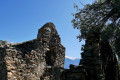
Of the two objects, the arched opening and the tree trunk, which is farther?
the arched opening

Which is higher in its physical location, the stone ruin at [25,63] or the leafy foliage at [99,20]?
the leafy foliage at [99,20]

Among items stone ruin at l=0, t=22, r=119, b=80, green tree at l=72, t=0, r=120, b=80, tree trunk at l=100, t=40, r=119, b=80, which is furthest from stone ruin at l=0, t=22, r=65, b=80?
tree trunk at l=100, t=40, r=119, b=80

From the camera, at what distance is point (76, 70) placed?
6348mm

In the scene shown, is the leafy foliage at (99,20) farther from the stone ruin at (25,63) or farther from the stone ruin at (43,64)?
the stone ruin at (25,63)

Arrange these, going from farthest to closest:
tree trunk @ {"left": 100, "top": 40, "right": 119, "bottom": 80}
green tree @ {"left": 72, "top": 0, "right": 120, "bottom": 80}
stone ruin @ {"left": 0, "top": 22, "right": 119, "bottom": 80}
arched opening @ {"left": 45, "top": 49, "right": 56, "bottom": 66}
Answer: arched opening @ {"left": 45, "top": 49, "right": 56, "bottom": 66}, tree trunk @ {"left": 100, "top": 40, "right": 119, "bottom": 80}, green tree @ {"left": 72, "top": 0, "right": 120, "bottom": 80}, stone ruin @ {"left": 0, "top": 22, "right": 119, "bottom": 80}

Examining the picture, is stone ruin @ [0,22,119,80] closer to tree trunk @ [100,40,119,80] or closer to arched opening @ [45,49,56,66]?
tree trunk @ [100,40,119,80]

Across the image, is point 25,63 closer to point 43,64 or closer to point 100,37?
point 43,64

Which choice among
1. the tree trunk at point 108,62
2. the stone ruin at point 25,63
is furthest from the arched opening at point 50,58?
the tree trunk at point 108,62

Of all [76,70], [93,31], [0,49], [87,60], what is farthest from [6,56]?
[93,31]

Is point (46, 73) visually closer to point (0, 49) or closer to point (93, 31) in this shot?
point (0, 49)

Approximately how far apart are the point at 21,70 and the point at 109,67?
17.5 ft

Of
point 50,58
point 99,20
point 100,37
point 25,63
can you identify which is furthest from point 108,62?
point 50,58

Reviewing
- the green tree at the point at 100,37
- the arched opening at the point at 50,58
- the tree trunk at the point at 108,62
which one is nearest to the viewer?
the green tree at the point at 100,37

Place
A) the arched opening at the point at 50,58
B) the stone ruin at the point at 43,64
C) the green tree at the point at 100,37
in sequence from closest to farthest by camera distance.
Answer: the stone ruin at the point at 43,64, the green tree at the point at 100,37, the arched opening at the point at 50,58
